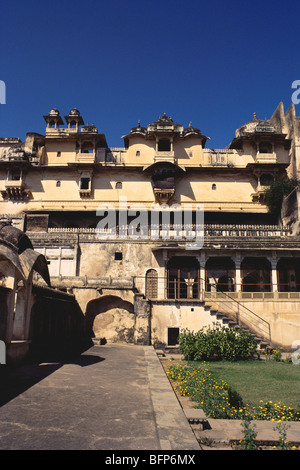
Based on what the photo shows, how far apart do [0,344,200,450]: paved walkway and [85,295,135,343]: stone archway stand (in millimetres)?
8745

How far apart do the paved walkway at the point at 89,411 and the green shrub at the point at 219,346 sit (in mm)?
5597

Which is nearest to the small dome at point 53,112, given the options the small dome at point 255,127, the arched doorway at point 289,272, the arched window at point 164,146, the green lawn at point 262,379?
the arched window at point 164,146

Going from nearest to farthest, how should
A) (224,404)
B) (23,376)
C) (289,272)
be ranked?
(224,404) → (23,376) → (289,272)

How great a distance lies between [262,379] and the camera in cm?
1120

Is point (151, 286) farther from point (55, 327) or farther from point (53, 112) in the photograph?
point (53, 112)

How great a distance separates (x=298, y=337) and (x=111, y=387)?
45.9 feet

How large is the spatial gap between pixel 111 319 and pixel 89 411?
43.6 feet

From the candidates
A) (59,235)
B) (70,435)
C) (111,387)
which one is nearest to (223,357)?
(111,387)

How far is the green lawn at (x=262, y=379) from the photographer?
885 centimetres

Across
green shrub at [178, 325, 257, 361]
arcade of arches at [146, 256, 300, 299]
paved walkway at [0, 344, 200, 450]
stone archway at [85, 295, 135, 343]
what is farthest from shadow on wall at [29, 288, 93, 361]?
arcade of arches at [146, 256, 300, 299]

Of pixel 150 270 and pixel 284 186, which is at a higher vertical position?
pixel 284 186

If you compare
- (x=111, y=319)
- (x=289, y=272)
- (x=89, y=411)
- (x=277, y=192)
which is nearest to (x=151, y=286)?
(x=111, y=319)

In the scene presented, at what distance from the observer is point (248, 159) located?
3234 centimetres

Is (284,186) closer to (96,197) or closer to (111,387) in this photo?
(96,197)
